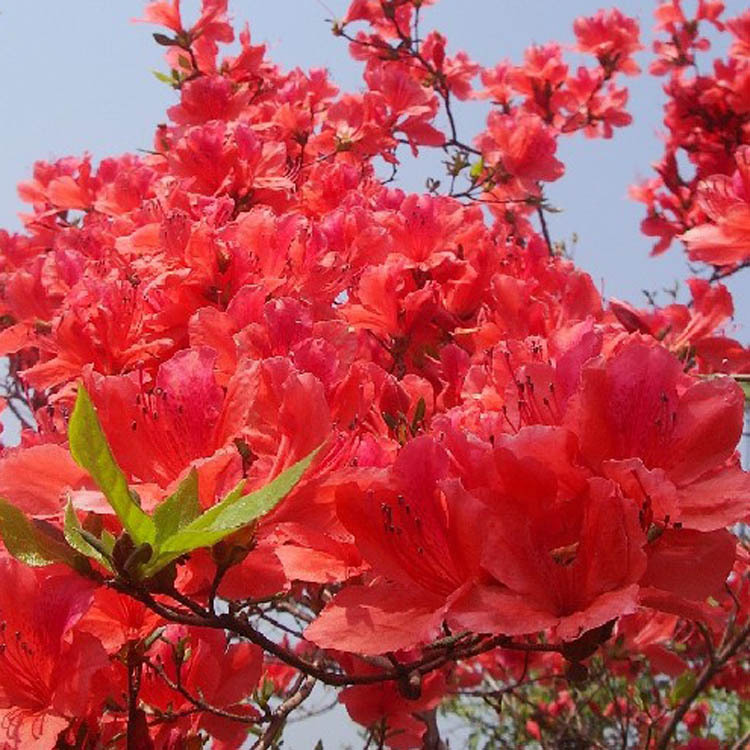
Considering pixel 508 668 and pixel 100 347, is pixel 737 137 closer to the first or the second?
pixel 508 668

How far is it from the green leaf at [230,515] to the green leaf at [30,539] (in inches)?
6.9

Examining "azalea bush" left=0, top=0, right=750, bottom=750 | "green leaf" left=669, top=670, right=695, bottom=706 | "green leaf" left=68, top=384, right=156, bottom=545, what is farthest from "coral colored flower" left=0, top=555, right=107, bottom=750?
"green leaf" left=669, top=670, right=695, bottom=706

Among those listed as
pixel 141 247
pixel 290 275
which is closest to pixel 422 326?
pixel 290 275

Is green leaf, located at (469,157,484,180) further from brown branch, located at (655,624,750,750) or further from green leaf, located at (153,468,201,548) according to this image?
green leaf, located at (153,468,201,548)

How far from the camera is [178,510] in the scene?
94cm

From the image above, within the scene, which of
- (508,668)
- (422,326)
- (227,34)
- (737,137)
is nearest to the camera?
(422,326)

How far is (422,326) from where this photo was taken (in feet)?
7.12

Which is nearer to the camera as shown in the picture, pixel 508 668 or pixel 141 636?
pixel 141 636

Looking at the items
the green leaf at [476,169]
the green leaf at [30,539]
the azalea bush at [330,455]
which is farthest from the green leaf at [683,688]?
the green leaf at [30,539]

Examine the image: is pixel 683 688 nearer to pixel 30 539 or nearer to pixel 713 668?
pixel 713 668

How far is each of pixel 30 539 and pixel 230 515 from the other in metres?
0.26

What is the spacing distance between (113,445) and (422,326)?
1091 mm

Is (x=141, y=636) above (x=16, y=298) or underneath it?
underneath

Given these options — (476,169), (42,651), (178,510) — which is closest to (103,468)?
(178,510)
